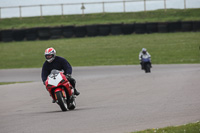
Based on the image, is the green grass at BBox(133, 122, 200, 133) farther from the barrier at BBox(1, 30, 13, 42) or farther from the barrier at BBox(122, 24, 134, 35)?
the barrier at BBox(1, 30, 13, 42)

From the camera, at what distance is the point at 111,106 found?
10.1 meters

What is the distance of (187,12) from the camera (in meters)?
39.8

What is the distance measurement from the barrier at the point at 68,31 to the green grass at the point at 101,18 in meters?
3.96

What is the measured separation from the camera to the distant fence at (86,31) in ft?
112

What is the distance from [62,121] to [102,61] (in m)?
19.9

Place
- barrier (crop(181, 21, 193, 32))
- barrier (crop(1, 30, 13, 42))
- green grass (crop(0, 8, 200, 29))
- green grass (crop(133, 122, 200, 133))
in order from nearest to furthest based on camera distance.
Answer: green grass (crop(133, 122, 200, 133))
barrier (crop(181, 21, 193, 32))
barrier (crop(1, 30, 13, 42))
green grass (crop(0, 8, 200, 29))

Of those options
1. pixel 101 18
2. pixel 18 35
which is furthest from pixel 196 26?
pixel 18 35

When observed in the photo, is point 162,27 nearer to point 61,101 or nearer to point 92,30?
point 92,30

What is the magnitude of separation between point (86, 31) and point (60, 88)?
25.8 meters

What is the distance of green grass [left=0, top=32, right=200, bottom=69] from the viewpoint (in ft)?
91.2

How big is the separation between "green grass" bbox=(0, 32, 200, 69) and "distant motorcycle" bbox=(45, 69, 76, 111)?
1642 cm

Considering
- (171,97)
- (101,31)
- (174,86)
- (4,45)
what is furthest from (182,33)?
(171,97)

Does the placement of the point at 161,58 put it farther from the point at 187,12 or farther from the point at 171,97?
the point at 171,97

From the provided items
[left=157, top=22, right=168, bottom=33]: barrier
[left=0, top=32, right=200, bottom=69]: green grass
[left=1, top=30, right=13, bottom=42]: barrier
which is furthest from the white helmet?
[left=1, top=30, right=13, bottom=42]: barrier
